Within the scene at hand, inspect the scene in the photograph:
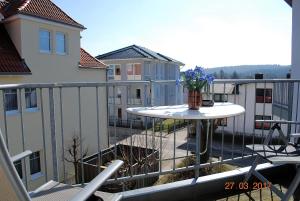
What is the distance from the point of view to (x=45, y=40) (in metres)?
11.5

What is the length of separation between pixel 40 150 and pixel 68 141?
83.3 inches

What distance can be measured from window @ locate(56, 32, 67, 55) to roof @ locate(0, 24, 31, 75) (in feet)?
6.03

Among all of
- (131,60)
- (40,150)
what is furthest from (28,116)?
(131,60)

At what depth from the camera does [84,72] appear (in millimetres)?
13531

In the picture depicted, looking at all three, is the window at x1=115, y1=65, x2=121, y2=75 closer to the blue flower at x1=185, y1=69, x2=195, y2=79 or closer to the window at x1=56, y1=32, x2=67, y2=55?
the window at x1=56, y1=32, x2=67, y2=55

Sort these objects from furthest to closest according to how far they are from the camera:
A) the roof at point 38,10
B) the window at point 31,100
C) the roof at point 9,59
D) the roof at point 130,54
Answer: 1. the roof at point 130,54
2. the roof at point 38,10
3. the window at point 31,100
4. the roof at point 9,59

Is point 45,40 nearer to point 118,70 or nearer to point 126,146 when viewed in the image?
point 126,146

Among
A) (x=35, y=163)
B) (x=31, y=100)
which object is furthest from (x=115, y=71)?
(x=35, y=163)

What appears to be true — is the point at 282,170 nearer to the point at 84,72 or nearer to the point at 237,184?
the point at 237,184

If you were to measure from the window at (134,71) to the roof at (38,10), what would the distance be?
12.7m

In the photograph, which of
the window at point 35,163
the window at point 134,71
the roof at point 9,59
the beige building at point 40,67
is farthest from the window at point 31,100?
the window at point 134,71

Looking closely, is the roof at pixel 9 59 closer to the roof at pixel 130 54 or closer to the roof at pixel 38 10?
the roof at pixel 38 10

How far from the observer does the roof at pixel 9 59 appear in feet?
32.1

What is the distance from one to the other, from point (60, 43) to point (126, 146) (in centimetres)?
563
